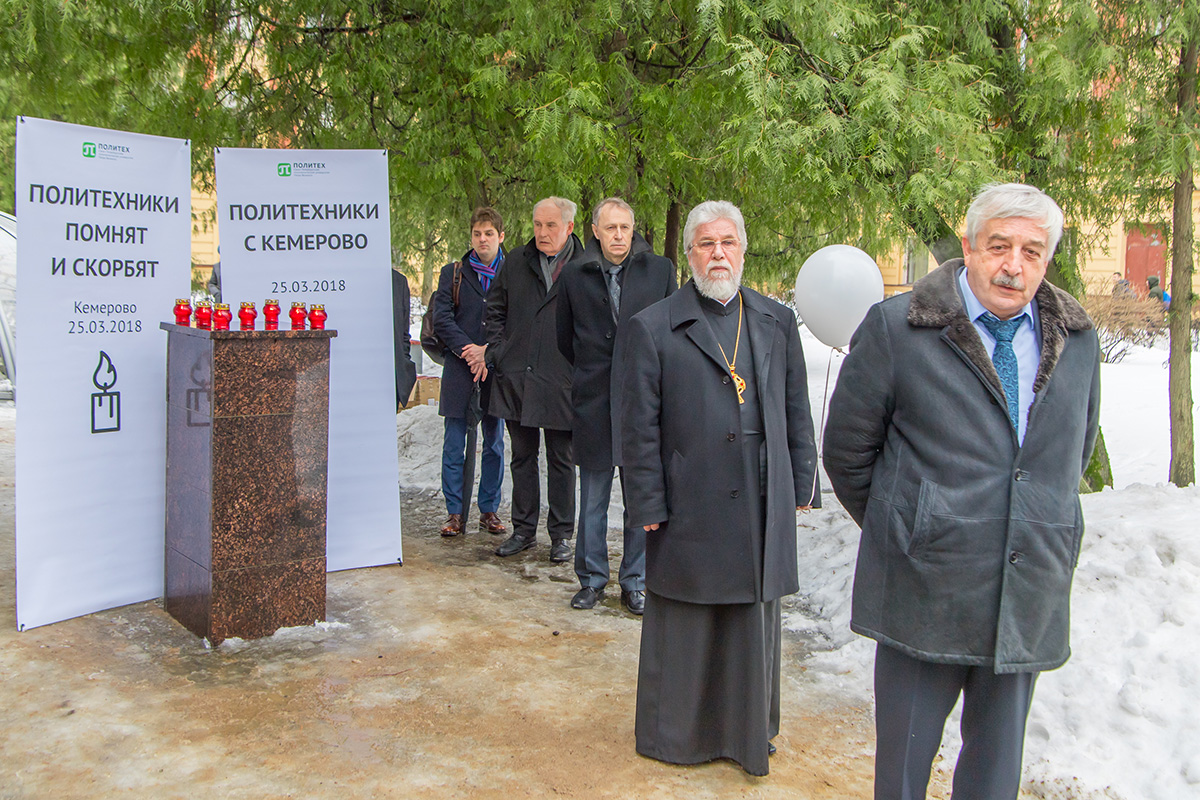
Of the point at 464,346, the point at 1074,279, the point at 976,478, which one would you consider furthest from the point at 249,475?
the point at 1074,279

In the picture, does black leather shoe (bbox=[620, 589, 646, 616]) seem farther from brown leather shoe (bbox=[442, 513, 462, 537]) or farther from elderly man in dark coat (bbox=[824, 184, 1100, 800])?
elderly man in dark coat (bbox=[824, 184, 1100, 800])

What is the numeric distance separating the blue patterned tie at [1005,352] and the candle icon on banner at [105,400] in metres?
3.92

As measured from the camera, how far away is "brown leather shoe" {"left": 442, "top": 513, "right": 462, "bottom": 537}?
269 inches

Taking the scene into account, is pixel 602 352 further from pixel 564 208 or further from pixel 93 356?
pixel 93 356

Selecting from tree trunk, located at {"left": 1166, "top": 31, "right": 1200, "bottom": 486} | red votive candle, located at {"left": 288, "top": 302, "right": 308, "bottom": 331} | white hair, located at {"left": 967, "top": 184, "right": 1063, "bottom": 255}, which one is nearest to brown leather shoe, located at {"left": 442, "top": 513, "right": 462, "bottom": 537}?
red votive candle, located at {"left": 288, "top": 302, "right": 308, "bottom": 331}

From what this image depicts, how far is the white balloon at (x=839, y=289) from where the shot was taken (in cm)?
662

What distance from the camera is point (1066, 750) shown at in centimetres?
363

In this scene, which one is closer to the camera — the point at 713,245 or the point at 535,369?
the point at 713,245

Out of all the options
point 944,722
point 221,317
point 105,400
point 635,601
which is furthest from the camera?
point 635,601

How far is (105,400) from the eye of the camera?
16.3ft

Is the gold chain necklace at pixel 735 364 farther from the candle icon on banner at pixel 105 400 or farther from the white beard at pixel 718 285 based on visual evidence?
the candle icon on banner at pixel 105 400

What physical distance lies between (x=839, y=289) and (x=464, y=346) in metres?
2.32

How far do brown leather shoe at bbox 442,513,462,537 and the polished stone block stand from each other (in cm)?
186

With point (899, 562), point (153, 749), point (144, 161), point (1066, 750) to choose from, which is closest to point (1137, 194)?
point (1066, 750)
